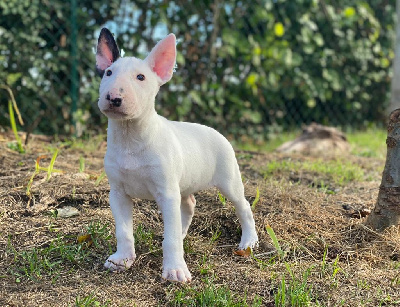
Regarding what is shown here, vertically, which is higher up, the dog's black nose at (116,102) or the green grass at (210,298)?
the dog's black nose at (116,102)

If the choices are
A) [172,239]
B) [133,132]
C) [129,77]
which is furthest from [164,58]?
[172,239]

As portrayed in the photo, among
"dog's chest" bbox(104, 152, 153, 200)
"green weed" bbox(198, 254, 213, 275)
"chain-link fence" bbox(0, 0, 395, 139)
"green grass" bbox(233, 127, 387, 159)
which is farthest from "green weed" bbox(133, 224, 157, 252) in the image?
"green grass" bbox(233, 127, 387, 159)

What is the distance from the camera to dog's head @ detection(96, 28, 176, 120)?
2336mm

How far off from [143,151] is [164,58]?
18.4 inches

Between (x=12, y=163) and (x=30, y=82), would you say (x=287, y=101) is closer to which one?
(x=30, y=82)

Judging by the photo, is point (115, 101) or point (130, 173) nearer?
point (115, 101)

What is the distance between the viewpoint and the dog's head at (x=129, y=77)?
2.34m

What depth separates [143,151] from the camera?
99.7 inches

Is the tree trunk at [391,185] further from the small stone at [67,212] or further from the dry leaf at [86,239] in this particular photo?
the small stone at [67,212]

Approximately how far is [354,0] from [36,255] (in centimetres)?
725

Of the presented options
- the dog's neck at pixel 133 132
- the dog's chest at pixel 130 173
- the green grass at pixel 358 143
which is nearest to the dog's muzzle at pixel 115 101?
the dog's neck at pixel 133 132

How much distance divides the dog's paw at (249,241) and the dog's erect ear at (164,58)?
1078 mm

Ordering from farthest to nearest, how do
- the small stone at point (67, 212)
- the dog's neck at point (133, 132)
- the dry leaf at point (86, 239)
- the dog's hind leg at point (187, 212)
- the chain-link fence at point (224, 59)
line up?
the chain-link fence at point (224, 59) < the small stone at point (67, 212) < the dog's hind leg at point (187, 212) < the dry leaf at point (86, 239) < the dog's neck at point (133, 132)

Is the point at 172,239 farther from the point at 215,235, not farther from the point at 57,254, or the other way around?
the point at 57,254
